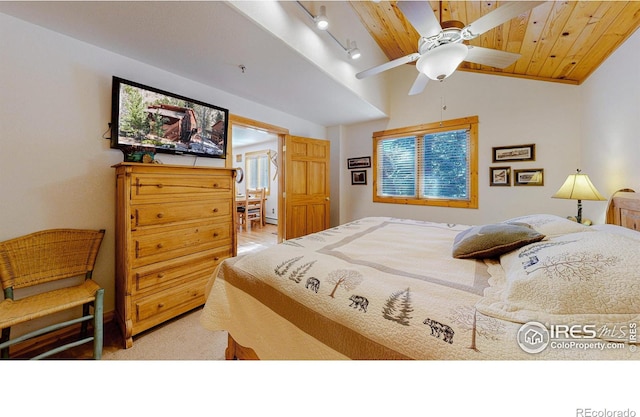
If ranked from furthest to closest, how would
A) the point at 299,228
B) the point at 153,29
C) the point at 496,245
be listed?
the point at 299,228 < the point at 153,29 < the point at 496,245

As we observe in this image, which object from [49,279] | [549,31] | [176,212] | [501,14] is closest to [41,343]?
[49,279]

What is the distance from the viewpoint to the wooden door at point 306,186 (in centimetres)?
360

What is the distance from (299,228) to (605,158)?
137 inches

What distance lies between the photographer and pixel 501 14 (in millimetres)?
1234

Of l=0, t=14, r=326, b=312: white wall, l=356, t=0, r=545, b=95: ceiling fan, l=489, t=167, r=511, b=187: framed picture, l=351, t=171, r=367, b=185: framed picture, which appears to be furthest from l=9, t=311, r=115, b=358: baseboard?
l=489, t=167, r=511, b=187: framed picture

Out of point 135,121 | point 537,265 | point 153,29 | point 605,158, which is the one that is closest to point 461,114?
point 605,158

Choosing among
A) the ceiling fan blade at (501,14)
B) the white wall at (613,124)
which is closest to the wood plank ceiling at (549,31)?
the white wall at (613,124)

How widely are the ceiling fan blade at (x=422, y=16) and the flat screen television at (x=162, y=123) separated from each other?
83.1 inches

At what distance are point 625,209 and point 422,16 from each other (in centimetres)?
201

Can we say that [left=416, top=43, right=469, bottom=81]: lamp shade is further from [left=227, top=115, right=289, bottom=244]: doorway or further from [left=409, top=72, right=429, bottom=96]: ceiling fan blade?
[left=227, top=115, right=289, bottom=244]: doorway

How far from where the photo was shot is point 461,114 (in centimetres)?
320

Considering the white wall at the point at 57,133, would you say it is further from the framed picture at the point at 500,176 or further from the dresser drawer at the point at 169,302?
the framed picture at the point at 500,176

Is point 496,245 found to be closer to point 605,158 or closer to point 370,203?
point 605,158
